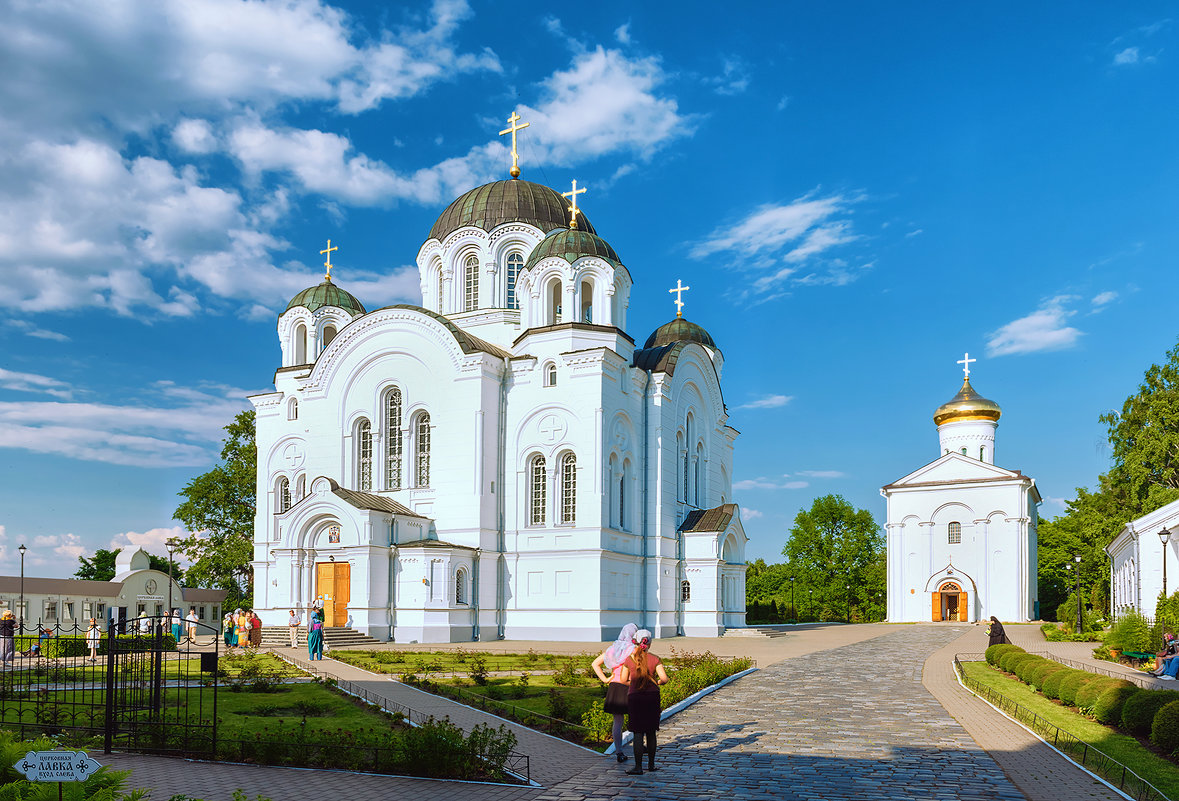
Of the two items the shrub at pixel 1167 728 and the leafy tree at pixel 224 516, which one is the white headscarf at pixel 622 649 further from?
the leafy tree at pixel 224 516

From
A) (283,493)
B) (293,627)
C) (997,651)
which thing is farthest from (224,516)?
(997,651)

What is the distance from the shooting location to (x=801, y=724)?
44.0 ft

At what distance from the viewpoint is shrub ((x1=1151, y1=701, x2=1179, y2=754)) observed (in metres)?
11.6

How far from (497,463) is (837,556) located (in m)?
35.8

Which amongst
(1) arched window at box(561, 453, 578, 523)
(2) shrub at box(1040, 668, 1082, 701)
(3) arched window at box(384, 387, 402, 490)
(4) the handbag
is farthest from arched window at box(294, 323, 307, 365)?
(4) the handbag

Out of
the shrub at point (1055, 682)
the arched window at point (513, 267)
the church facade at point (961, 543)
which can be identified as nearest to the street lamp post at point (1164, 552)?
the shrub at point (1055, 682)

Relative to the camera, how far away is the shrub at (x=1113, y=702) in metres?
13.7

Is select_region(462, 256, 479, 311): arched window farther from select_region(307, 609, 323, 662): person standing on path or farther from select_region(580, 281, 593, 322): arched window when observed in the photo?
select_region(307, 609, 323, 662): person standing on path

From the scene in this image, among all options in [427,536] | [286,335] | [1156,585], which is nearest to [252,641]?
[427,536]

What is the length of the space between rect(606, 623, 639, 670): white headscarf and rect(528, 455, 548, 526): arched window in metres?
22.7

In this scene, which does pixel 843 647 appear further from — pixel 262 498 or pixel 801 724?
pixel 262 498

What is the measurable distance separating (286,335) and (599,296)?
14.0 metres

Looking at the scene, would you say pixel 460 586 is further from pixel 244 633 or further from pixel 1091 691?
pixel 1091 691

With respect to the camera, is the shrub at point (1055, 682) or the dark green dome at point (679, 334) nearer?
the shrub at point (1055, 682)
